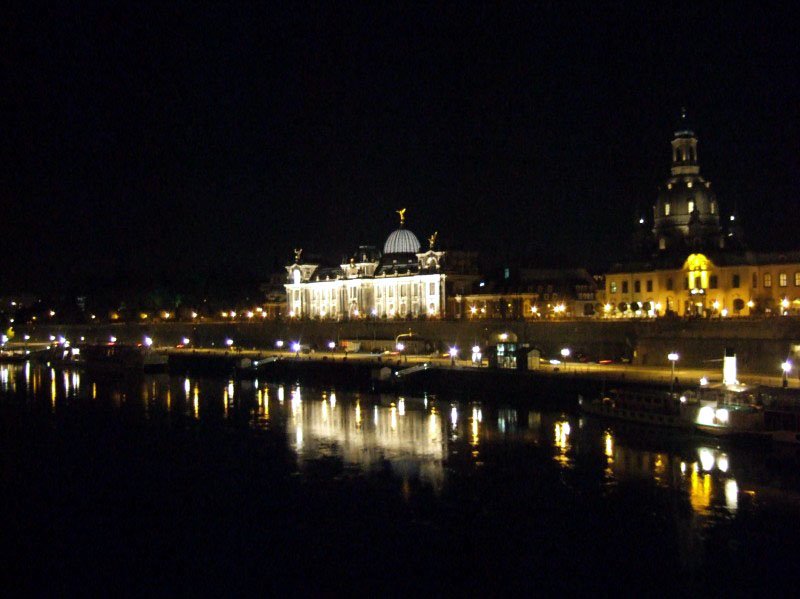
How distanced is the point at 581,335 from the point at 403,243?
180 feet

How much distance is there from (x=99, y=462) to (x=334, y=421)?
48.4 feet

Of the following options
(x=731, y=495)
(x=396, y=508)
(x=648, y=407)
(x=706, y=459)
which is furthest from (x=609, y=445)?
(x=396, y=508)

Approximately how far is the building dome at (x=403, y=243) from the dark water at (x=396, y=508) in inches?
2937

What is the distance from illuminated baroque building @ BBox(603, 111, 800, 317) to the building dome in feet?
104

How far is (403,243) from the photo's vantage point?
5000 inches

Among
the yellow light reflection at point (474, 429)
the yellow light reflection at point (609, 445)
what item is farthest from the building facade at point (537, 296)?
the yellow light reflection at point (609, 445)

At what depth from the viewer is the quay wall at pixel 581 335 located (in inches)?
2324

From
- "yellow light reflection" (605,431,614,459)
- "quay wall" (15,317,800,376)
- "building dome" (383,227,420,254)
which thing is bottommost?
"yellow light reflection" (605,431,614,459)

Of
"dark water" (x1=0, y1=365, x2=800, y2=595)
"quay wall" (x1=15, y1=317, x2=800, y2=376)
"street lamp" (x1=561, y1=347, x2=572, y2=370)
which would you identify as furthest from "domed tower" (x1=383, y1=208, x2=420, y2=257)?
"dark water" (x1=0, y1=365, x2=800, y2=595)

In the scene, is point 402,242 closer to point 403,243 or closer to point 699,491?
point 403,243

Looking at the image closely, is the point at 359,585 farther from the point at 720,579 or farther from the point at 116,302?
the point at 116,302

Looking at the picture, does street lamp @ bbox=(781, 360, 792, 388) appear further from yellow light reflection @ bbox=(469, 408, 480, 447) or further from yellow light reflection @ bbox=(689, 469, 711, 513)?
yellow light reflection @ bbox=(469, 408, 480, 447)

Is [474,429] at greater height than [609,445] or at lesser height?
greater

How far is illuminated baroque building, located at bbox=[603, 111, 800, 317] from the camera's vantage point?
7794cm
